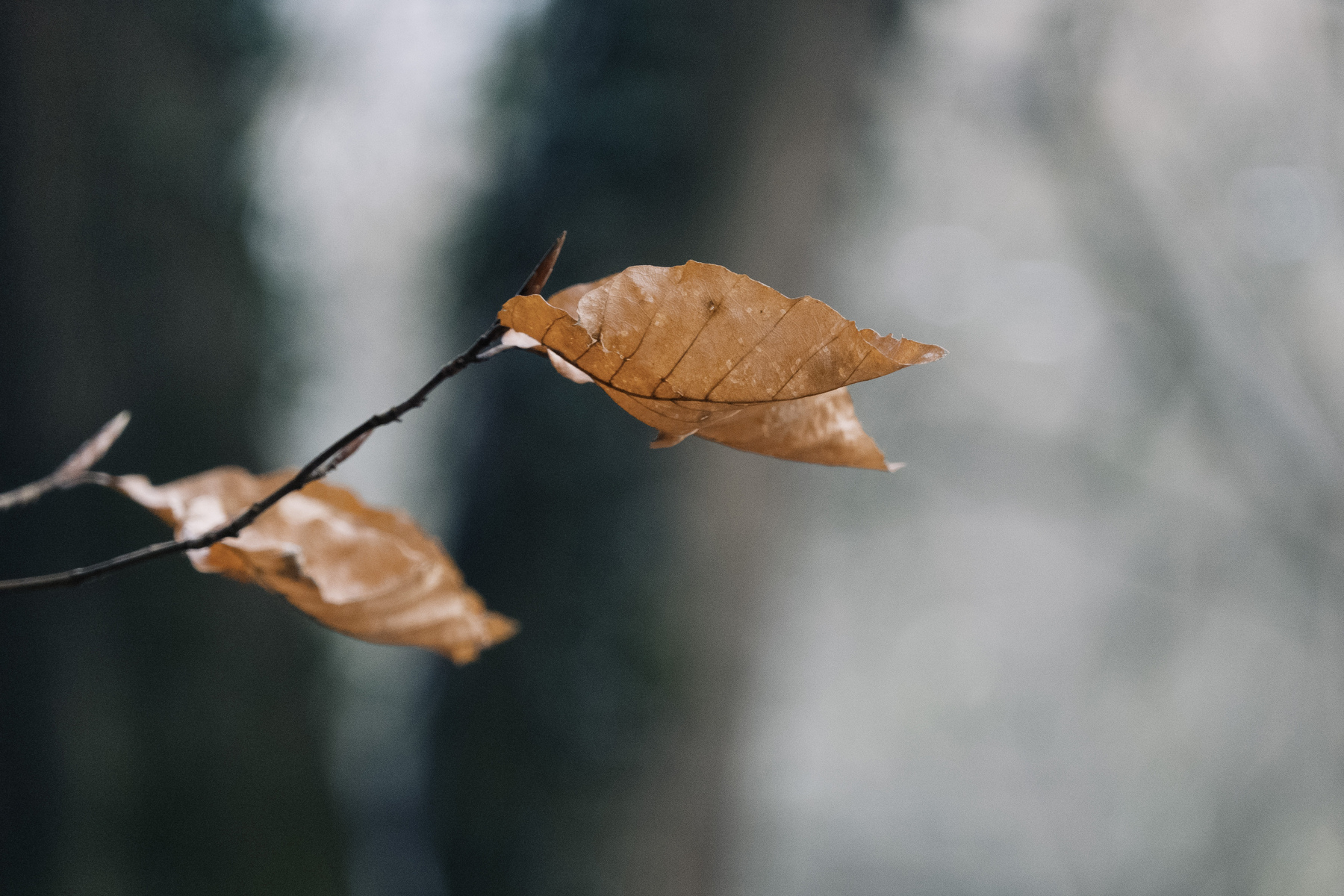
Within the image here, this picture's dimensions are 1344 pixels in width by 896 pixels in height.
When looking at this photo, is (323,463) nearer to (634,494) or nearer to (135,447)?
(634,494)

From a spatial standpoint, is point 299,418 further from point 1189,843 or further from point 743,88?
point 1189,843

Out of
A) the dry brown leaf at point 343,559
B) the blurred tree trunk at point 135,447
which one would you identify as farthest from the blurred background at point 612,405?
the dry brown leaf at point 343,559

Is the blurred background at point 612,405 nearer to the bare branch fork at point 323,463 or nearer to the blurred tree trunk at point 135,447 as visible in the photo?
the blurred tree trunk at point 135,447

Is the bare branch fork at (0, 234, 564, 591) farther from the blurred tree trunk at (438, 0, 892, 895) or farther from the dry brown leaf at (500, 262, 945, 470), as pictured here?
the blurred tree trunk at (438, 0, 892, 895)

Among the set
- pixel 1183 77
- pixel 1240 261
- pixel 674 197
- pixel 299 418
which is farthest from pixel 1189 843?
pixel 299 418

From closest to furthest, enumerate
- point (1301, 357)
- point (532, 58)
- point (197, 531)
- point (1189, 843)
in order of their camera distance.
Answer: point (197, 531), point (532, 58), point (1301, 357), point (1189, 843)

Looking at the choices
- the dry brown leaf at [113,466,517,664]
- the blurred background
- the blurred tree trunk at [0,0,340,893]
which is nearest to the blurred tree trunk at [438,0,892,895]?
the blurred background

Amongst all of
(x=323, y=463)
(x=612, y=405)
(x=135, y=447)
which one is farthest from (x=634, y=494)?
(x=323, y=463)
